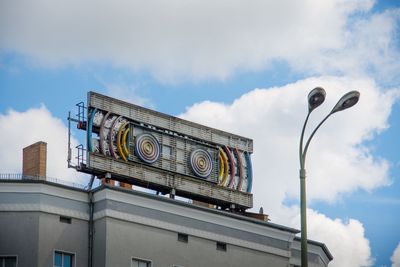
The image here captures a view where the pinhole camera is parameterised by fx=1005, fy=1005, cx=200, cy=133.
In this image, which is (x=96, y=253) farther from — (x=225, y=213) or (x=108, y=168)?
(x=225, y=213)

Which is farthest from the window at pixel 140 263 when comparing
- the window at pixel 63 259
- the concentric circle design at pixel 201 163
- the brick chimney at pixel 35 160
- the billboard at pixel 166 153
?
the concentric circle design at pixel 201 163

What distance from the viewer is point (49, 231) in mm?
50125

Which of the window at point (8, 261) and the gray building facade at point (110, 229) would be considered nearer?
the window at point (8, 261)

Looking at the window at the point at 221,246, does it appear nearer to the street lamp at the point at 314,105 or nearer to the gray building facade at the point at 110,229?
the gray building facade at the point at 110,229

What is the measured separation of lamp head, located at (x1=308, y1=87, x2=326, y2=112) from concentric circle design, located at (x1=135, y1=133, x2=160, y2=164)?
25723mm

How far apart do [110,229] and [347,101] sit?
75.0 ft

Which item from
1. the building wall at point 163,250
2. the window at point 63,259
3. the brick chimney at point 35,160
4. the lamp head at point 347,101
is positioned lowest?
the window at point 63,259

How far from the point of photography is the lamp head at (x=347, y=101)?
30922mm

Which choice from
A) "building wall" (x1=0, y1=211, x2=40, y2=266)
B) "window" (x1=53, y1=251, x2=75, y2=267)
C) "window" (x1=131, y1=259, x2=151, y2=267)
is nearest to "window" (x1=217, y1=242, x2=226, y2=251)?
"window" (x1=131, y1=259, x2=151, y2=267)

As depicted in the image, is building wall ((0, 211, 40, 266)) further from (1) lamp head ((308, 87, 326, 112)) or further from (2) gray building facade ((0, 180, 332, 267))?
(1) lamp head ((308, 87, 326, 112))

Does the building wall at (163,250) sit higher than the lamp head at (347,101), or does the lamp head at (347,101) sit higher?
the building wall at (163,250)

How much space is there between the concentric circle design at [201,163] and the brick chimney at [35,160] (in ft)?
32.0

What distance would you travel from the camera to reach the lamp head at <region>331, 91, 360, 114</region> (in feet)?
101

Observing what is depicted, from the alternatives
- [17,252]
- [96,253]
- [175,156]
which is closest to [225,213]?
[175,156]
